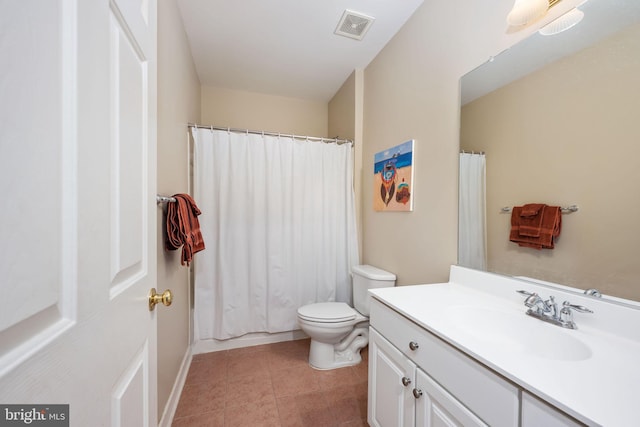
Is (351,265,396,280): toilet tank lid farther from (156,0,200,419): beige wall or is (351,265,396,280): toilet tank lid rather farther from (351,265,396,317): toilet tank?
(156,0,200,419): beige wall

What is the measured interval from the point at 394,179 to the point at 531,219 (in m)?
0.91

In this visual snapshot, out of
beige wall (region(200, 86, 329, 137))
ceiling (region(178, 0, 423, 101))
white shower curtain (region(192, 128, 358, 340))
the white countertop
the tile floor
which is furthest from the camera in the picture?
beige wall (region(200, 86, 329, 137))

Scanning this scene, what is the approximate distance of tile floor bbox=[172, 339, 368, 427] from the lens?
4.61ft

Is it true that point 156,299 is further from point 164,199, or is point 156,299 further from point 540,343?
point 540,343

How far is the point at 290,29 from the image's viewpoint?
5.93 ft

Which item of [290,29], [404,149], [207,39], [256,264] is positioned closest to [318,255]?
[256,264]

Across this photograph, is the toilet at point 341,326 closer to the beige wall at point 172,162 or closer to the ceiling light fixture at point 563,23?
the beige wall at point 172,162

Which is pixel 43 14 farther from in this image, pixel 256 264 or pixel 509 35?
pixel 256 264

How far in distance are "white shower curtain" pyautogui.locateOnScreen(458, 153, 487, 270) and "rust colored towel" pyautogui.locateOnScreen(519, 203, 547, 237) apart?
0.17m

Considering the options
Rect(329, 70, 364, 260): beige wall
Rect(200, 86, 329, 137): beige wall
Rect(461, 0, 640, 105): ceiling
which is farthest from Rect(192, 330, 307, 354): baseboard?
Rect(461, 0, 640, 105): ceiling

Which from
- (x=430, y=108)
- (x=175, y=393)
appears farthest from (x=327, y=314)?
(x=430, y=108)

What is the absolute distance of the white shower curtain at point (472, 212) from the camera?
1237 mm

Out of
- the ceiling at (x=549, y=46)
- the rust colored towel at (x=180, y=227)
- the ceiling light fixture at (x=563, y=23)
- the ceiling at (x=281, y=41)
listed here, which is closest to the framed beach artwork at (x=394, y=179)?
the ceiling at (x=549, y=46)

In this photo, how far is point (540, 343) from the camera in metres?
0.84
